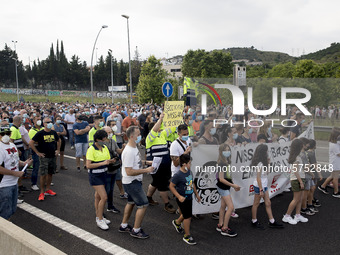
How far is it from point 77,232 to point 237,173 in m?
3.20

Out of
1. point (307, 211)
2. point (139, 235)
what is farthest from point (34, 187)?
point (307, 211)

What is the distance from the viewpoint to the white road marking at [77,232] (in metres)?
4.48

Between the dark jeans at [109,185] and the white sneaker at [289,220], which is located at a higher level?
the dark jeans at [109,185]

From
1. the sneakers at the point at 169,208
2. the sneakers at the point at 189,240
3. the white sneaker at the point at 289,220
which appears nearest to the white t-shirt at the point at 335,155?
the white sneaker at the point at 289,220

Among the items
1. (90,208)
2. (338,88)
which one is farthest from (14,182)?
(338,88)

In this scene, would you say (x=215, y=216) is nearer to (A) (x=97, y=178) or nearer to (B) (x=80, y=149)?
(A) (x=97, y=178)

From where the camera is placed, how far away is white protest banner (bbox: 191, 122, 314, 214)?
5379 mm

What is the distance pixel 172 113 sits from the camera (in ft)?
21.4

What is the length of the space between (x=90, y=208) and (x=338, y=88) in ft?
48.8

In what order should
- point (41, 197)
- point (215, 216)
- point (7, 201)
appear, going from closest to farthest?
point (7, 201) → point (215, 216) → point (41, 197)

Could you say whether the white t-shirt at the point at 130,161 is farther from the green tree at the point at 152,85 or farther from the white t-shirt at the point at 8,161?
the green tree at the point at 152,85

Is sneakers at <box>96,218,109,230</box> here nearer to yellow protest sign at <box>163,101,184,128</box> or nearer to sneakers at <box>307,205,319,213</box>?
yellow protest sign at <box>163,101,184,128</box>

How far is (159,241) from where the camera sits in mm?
4746

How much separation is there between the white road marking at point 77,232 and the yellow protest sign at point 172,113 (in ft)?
8.85
